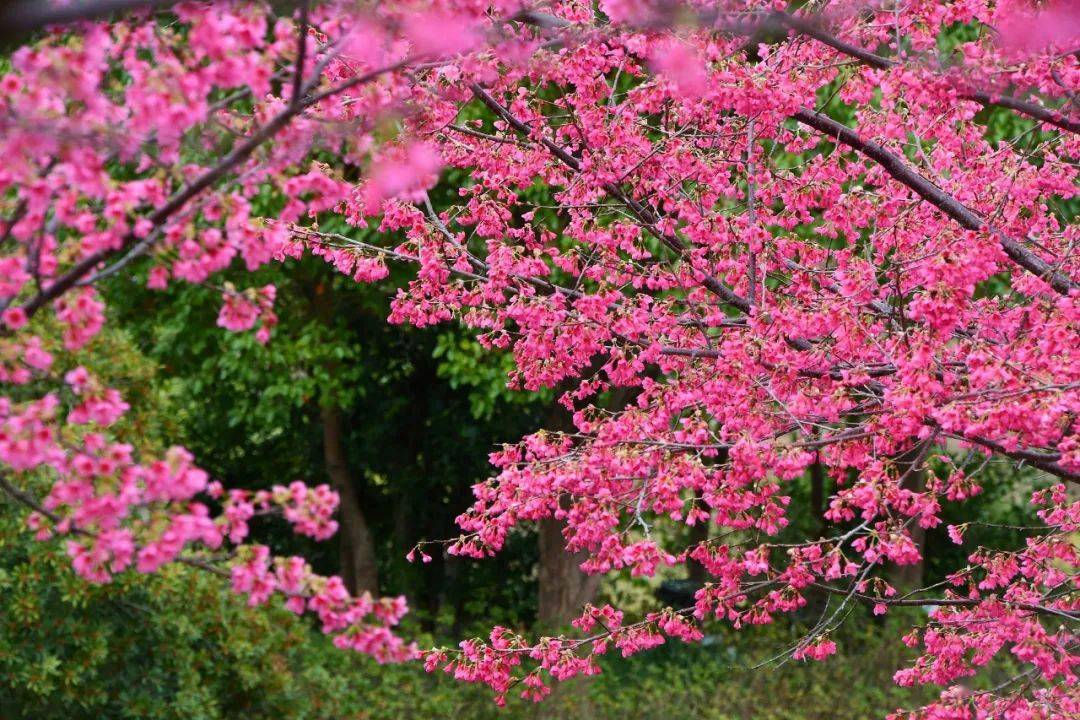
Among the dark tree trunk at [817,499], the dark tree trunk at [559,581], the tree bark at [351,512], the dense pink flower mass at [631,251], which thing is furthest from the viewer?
the dark tree trunk at [817,499]

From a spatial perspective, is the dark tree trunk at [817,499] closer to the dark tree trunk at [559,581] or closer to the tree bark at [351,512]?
the dark tree trunk at [559,581]

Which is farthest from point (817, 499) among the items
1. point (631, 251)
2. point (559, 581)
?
point (631, 251)

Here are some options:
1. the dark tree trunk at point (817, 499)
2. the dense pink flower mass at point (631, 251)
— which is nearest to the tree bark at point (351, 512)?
the dark tree trunk at point (817, 499)

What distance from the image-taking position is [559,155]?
617cm

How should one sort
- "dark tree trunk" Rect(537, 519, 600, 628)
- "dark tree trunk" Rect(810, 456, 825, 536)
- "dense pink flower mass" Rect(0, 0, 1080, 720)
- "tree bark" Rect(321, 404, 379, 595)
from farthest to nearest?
"dark tree trunk" Rect(810, 456, 825, 536) < "tree bark" Rect(321, 404, 379, 595) < "dark tree trunk" Rect(537, 519, 600, 628) < "dense pink flower mass" Rect(0, 0, 1080, 720)

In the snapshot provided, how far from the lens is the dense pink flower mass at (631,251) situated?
9.95 ft

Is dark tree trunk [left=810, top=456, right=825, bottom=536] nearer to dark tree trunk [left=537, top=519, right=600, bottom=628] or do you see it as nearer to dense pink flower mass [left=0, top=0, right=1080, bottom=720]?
dark tree trunk [left=537, top=519, right=600, bottom=628]

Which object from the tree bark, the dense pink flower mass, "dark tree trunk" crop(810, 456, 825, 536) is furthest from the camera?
"dark tree trunk" crop(810, 456, 825, 536)

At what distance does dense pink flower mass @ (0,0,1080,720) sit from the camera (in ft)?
9.95

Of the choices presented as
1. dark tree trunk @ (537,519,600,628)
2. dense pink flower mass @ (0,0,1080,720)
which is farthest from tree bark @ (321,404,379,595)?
dense pink flower mass @ (0,0,1080,720)

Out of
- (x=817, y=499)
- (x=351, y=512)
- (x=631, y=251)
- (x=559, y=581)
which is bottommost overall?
(x=631, y=251)

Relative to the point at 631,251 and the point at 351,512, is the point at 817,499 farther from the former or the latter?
the point at 631,251

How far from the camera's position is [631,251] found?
614 centimetres

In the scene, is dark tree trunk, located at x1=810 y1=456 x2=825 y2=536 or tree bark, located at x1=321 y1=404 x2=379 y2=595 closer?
tree bark, located at x1=321 y1=404 x2=379 y2=595
